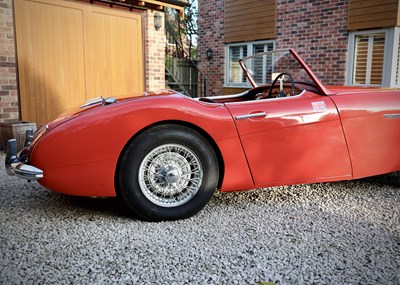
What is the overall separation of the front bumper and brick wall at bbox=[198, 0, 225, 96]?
1005 centimetres

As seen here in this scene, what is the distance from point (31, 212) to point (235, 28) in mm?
10068

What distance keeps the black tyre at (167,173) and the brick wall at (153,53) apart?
Answer: 5.45 meters

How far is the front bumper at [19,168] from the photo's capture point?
267cm

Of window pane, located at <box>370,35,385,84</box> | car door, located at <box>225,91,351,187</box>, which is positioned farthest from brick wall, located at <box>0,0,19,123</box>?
window pane, located at <box>370,35,385,84</box>

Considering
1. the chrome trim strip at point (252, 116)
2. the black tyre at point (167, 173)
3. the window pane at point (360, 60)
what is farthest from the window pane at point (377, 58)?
the black tyre at point (167, 173)

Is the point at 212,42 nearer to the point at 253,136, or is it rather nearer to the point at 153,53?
the point at 153,53

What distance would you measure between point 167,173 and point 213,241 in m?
0.64

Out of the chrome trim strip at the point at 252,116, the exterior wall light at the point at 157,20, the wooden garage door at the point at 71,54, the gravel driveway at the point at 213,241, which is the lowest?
the gravel driveway at the point at 213,241

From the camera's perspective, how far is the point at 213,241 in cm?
259

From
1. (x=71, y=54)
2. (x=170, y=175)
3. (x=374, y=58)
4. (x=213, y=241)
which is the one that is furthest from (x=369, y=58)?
(x=213, y=241)

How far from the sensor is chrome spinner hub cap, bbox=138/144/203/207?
2.90 meters

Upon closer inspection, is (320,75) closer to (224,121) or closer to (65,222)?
(224,121)

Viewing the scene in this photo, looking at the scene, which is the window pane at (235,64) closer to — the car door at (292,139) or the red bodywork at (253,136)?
the red bodywork at (253,136)

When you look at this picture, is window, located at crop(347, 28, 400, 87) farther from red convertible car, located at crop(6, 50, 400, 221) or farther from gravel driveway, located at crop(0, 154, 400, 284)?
gravel driveway, located at crop(0, 154, 400, 284)
